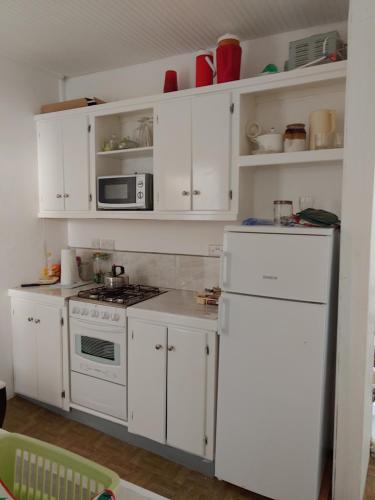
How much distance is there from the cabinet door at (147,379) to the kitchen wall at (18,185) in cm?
126

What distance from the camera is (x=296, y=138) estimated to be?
2176 mm

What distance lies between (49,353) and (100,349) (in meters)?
0.51

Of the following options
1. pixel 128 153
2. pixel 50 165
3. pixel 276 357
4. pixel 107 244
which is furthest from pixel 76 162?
pixel 276 357

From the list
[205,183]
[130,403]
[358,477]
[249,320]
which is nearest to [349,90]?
[205,183]

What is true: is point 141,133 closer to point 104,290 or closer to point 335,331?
A: point 104,290

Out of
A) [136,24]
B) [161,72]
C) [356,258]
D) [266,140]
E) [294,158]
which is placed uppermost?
[136,24]

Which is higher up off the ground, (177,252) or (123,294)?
(177,252)

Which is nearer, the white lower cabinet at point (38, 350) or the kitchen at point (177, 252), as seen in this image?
the kitchen at point (177, 252)

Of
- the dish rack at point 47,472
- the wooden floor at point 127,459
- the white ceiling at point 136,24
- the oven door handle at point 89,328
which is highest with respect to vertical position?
the white ceiling at point 136,24

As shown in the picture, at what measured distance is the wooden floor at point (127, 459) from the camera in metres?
2.07

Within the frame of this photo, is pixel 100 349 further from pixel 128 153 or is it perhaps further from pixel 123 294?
pixel 128 153

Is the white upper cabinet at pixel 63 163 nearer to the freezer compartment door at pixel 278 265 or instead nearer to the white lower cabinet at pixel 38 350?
the white lower cabinet at pixel 38 350

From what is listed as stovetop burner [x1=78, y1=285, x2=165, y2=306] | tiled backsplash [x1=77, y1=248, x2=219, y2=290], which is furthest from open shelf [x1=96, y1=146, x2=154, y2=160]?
stovetop burner [x1=78, y1=285, x2=165, y2=306]

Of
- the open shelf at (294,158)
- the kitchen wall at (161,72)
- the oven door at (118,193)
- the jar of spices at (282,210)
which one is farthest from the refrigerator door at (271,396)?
the kitchen wall at (161,72)
